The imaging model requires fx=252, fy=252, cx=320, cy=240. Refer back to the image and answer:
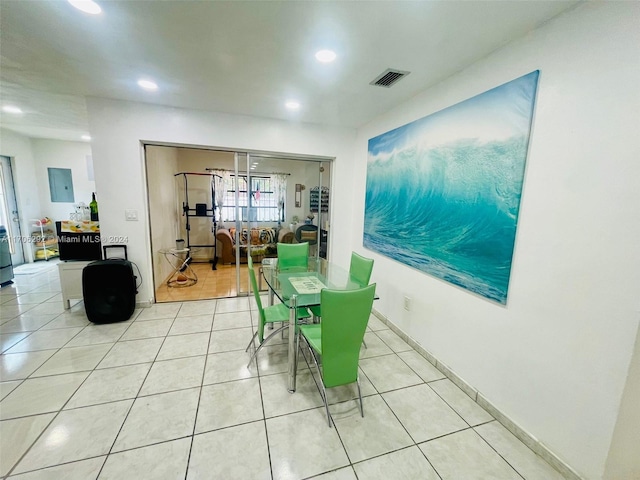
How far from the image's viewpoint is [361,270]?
2.69 meters

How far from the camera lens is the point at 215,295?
3.97m

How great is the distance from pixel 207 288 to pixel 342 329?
3397 mm

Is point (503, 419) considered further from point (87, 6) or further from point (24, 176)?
point (24, 176)

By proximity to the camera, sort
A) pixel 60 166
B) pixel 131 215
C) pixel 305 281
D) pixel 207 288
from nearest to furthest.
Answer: pixel 305 281 → pixel 131 215 → pixel 207 288 → pixel 60 166

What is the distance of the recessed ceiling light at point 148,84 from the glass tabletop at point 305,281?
2230 millimetres

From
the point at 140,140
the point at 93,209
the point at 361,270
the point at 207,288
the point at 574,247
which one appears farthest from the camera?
the point at 207,288

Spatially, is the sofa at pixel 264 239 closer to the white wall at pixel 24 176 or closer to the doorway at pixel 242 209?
the doorway at pixel 242 209

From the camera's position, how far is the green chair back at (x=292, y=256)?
3119 mm

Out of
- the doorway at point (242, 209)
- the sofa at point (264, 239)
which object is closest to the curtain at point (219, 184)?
the doorway at point (242, 209)

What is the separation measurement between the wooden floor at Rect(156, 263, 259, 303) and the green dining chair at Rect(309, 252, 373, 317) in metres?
1.98

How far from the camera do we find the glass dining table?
1982 mm

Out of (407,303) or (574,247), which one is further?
(407,303)

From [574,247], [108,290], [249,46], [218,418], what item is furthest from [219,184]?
[574,247]

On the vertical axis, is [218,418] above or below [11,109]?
below
